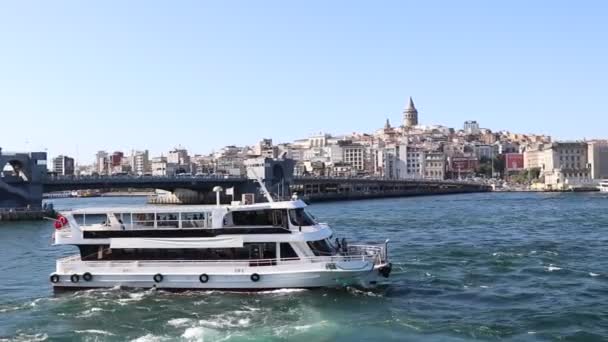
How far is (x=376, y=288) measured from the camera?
24.0m

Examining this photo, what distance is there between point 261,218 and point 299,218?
1273mm

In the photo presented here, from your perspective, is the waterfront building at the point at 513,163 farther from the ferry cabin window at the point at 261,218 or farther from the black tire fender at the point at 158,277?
the black tire fender at the point at 158,277

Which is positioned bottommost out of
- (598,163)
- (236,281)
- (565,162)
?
(236,281)

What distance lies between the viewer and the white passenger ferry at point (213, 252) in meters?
23.1

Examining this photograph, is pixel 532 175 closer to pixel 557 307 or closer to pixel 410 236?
pixel 410 236

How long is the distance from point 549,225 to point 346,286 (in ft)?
96.1

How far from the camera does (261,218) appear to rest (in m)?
24.3

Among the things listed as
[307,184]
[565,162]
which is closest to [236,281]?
[307,184]

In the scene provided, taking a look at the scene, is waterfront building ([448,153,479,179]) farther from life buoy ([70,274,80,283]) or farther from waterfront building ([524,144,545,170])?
life buoy ([70,274,80,283])

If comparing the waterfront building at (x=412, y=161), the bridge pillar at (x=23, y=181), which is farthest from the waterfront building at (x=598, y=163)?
the bridge pillar at (x=23, y=181)

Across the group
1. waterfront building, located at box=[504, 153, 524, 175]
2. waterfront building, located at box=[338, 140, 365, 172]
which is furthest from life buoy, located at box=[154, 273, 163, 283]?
waterfront building, located at box=[504, 153, 524, 175]

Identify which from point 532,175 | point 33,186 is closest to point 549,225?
point 33,186

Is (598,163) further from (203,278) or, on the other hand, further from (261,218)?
(203,278)

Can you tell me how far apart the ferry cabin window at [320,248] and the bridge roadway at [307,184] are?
2196 inches
